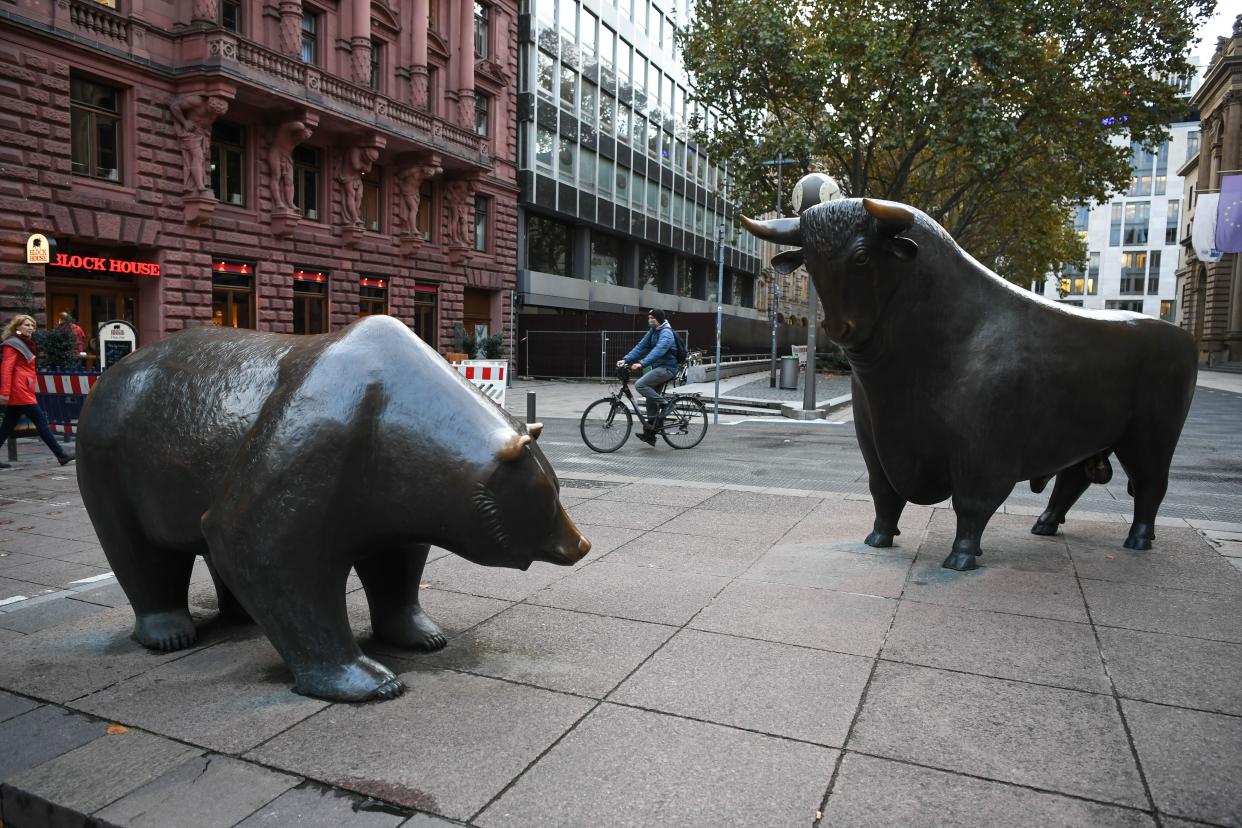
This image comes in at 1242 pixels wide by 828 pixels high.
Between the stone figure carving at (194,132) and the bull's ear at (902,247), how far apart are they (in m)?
19.4

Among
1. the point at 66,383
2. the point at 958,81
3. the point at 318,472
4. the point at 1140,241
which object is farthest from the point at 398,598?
the point at 1140,241

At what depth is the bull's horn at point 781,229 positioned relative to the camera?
5016mm

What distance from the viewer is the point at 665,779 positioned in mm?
2715

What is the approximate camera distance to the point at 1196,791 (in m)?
2.67

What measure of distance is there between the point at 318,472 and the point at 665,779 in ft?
5.27

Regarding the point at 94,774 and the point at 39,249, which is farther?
the point at 39,249

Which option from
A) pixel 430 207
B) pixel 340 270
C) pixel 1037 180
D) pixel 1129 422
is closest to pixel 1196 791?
pixel 1129 422

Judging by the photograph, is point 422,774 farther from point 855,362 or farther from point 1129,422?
point 1129,422

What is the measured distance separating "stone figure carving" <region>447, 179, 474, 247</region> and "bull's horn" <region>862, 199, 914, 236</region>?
2625 centimetres

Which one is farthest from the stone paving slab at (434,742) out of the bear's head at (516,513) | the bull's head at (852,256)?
the bull's head at (852,256)

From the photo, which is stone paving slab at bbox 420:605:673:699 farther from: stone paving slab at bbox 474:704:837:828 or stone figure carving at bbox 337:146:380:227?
stone figure carving at bbox 337:146:380:227

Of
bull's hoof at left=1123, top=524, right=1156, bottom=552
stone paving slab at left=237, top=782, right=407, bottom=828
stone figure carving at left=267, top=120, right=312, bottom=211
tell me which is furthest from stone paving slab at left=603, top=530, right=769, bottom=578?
stone figure carving at left=267, top=120, right=312, bottom=211

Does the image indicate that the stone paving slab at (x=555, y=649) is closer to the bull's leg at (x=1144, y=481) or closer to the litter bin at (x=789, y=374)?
the bull's leg at (x=1144, y=481)

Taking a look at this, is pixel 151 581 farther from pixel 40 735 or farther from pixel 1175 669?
pixel 1175 669
